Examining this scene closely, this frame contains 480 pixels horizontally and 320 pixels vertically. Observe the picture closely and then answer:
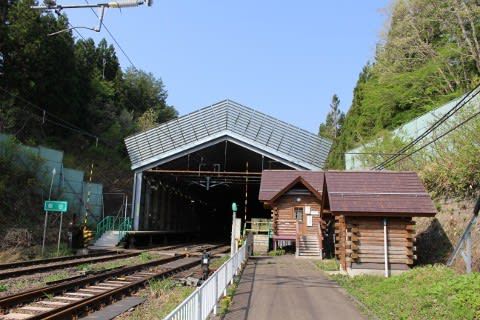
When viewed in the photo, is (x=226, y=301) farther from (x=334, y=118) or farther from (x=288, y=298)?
(x=334, y=118)

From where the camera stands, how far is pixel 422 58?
31188 mm

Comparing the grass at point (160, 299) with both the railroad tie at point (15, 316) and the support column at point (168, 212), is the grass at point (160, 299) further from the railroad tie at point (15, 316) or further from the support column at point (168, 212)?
the support column at point (168, 212)

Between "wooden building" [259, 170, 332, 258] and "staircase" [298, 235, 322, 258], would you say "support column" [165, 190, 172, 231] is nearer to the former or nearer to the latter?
"wooden building" [259, 170, 332, 258]

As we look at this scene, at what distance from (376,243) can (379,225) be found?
608 mm

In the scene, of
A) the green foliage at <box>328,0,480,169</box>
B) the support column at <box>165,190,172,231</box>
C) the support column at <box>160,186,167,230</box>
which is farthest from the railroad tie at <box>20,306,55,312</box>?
the support column at <box>165,190,172,231</box>

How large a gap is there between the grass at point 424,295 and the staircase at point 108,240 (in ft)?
58.5

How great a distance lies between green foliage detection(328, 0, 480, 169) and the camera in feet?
92.3

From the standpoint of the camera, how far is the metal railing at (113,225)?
29.3 metres

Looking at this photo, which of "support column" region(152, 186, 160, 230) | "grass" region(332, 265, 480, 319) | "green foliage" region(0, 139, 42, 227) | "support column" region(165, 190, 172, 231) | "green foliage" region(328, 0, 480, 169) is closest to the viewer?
"grass" region(332, 265, 480, 319)

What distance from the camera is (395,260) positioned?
1519 centimetres

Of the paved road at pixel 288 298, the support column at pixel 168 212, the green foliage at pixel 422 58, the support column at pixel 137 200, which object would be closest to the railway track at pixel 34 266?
the paved road at pixel 288 298

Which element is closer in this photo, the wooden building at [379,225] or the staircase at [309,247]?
the wooden building at [379,225]

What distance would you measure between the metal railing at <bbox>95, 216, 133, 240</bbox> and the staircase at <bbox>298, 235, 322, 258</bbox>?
1124 cm

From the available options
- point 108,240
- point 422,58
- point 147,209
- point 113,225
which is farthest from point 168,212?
point 422,58
